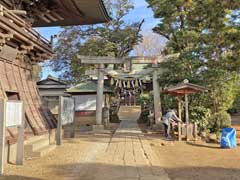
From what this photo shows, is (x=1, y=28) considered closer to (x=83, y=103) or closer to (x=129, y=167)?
(x=129, y=167)

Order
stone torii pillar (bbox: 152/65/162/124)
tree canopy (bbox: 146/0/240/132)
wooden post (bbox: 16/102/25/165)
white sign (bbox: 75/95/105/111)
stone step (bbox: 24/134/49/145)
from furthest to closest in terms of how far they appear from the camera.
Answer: white sign (bbox: 75/95/105/111), stone torii pillar (bbox: 152/65/162/124), tree canopy (bbox: 146/0/240/132), stone step (bbox: 24/134/49/145), wooden post (bbox: 16/102/25/165)

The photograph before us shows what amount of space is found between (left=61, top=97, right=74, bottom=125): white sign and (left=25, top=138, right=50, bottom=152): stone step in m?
1.81

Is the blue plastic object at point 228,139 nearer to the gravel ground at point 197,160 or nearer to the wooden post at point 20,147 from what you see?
the gravel ground at point 197,160

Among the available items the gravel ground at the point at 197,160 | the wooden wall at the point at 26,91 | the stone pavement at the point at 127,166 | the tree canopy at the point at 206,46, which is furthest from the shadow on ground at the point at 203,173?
the tree canopy at the point at 206,46

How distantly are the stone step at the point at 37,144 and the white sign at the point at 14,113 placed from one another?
1.38 m

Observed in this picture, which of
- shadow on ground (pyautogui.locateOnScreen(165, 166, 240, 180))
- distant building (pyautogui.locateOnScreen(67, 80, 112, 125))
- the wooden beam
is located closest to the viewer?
shadow on ground (pyautogui.locateOnScreen(165, 166, 240, 180))

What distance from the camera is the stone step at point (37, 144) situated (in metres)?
8.63

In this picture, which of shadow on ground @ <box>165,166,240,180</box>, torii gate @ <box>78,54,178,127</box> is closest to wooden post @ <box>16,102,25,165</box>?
shadow on ground @ <box>165,166,240,180</box>

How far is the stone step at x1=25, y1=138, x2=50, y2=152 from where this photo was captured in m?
8.63

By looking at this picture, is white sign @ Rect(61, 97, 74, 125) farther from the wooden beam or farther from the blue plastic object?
the blue plastic object

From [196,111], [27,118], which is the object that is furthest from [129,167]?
[196,111]

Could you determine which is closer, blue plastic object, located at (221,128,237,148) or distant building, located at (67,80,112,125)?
blue plastic object, located at (221,128,237,148)

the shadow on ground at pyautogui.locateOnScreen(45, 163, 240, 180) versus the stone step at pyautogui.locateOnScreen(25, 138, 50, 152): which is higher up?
the stone step at pyautogui.locateOnScreen(25, 138, 50, 152)

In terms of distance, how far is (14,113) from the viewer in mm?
7066
